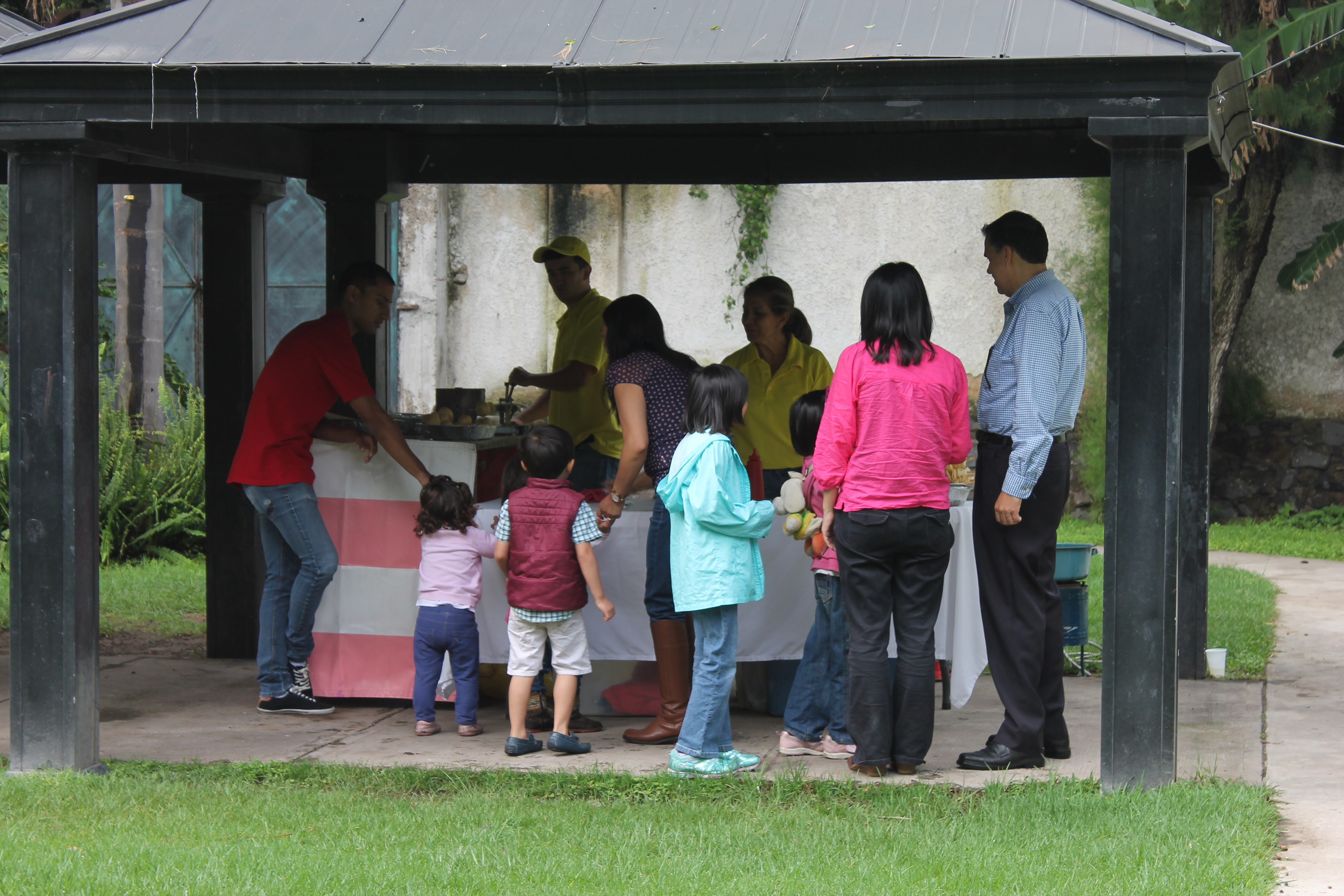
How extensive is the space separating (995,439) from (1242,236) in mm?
10507

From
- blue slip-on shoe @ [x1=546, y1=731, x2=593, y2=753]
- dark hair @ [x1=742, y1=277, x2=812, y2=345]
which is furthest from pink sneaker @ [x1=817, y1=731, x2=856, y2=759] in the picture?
dark hair @ [x1=742, y1=277, x2=812, y2=345]

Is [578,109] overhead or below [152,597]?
overhead

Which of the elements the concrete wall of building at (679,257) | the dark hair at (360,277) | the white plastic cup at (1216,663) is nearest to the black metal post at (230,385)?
the dark hair at (360,277)

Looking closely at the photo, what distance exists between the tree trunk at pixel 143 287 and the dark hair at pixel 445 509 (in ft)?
26.3

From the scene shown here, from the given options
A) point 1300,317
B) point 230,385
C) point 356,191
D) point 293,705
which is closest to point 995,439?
point 293,705

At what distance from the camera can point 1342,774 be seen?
5.56 meters

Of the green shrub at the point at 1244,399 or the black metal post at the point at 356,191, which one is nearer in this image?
the black metal post at the point at 356,191

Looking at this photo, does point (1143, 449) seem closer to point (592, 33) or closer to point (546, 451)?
point (546, 451)

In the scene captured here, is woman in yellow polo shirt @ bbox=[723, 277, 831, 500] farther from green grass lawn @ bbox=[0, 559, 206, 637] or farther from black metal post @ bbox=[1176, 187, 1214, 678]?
green grass lawn @ bbox=[0, 559, 206, 637]

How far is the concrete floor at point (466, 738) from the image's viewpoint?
5.74 meters

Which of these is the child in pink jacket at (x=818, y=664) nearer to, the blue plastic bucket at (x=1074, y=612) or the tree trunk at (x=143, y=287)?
the blue plastic bucket at (x=1074, y=612)

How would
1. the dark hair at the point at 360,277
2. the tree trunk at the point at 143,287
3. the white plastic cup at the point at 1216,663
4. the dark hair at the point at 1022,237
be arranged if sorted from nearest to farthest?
the dark hair at the point at 1022,237, the dark hair at the point at 360,277, the white plastic cup at the point at 1216,663, the tree trunk at the point at 143,287

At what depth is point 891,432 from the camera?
17.3ft

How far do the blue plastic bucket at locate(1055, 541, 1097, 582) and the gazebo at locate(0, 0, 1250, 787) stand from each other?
213cm
